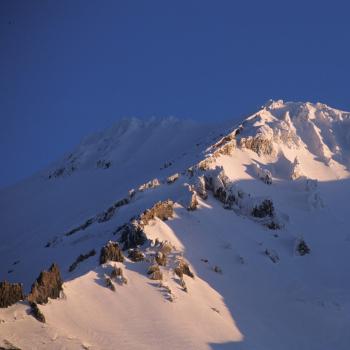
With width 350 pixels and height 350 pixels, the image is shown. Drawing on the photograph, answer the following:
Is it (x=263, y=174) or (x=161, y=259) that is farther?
(x=263, y=174)

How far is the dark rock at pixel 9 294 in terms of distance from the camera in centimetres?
3267

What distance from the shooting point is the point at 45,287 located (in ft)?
112

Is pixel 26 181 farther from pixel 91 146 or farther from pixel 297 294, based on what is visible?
pixel 297 294

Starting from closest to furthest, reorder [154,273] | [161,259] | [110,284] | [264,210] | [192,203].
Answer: [110,284] < [154,273] < [161,259] < [192,203] < [264,210]

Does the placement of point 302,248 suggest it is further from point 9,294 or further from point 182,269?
point 9,294

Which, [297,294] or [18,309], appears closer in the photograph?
[18,309]

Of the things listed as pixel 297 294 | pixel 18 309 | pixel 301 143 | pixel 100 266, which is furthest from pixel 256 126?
pixel 18 309

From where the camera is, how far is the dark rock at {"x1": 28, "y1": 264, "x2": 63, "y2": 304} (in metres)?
33.5

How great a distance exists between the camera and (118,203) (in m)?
58.9

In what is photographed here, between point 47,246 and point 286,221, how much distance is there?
1834 cm

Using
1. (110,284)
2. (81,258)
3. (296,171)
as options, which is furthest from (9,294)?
(296,171)

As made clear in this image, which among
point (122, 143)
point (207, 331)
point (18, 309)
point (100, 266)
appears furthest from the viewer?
point (122, 143)

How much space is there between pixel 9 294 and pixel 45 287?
75.8 inches

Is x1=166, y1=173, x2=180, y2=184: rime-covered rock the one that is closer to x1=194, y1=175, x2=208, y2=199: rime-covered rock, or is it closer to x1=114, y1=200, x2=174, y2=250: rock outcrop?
x1=194, y1=175, x2=208, y2=199: rime-covered rock
